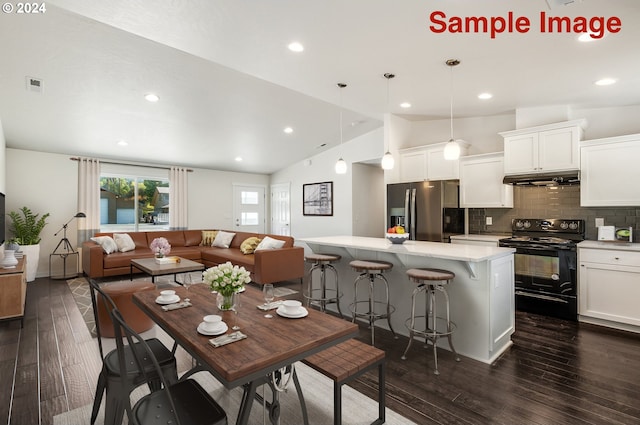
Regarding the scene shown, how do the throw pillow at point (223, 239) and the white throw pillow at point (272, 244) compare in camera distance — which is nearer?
the white throw pillow at point (272, 244)

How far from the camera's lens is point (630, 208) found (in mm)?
3725

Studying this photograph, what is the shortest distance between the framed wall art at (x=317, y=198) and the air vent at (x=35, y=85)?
5082 millimetres

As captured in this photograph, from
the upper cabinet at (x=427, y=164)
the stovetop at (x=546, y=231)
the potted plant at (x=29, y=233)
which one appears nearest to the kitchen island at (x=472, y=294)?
the stovetop at (x=546, y=231)

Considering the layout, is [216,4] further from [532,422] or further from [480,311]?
[532,422]

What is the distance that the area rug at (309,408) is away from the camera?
6.35 feet

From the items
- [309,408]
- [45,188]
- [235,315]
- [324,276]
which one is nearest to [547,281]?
[324,276]

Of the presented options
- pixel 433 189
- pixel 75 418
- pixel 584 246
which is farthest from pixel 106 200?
pixel 584 246

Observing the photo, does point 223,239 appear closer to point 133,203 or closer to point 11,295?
point 133,203

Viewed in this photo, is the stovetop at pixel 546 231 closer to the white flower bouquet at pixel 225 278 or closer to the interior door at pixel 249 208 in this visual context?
the white flower bouquet at pixel 225 278

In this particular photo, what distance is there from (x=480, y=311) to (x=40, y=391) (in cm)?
344

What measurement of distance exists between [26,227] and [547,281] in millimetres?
7922

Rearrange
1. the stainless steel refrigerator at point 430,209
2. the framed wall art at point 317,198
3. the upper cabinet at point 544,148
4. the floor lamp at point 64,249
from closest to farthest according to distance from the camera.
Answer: the upper cabinet at point 544,148 → the stainless steel refrigerator at point 430,209 → the floor lamp at point 64,249 → the framed wall art at point 317,198

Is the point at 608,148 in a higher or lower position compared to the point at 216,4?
lower

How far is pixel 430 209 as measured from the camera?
4688 mm
